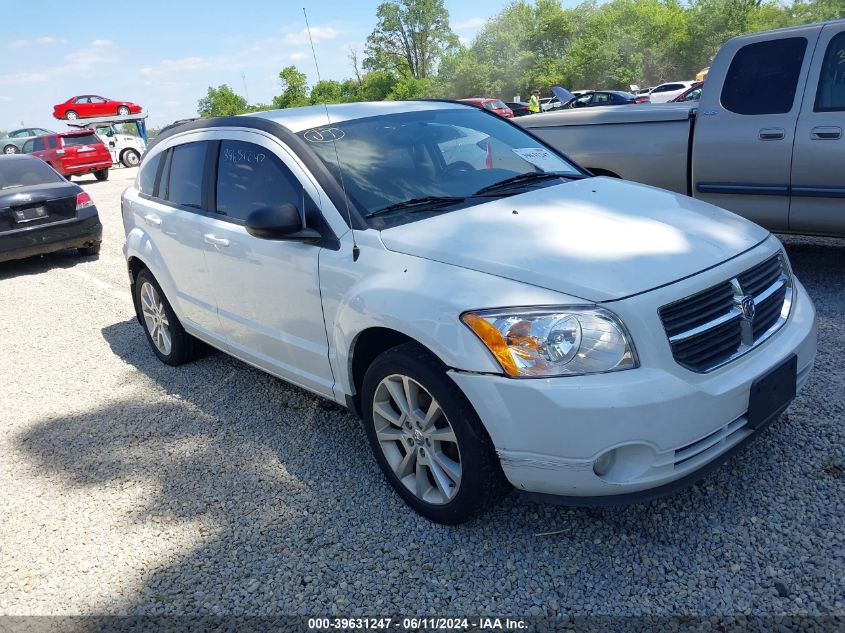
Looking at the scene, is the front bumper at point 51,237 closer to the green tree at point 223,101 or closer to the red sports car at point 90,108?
the red sports car at point 90,108

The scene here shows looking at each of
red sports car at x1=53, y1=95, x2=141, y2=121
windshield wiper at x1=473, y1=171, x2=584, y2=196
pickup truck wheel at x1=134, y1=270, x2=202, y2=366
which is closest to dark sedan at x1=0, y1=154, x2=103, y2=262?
pickup truck wheel at x1=134, y1=270, x2=202, y2=366

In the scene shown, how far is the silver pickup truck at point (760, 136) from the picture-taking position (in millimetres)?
4945

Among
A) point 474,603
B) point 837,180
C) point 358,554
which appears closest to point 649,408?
point 474,603

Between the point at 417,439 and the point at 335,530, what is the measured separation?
1.81 ft

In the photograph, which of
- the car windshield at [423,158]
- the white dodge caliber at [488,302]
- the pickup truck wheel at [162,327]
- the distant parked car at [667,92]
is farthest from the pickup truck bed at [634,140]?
the distant parked car at [667,92]

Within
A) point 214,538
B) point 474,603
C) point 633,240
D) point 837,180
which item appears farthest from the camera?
point 837,180

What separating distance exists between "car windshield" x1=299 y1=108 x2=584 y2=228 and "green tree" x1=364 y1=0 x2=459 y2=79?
3285 inches

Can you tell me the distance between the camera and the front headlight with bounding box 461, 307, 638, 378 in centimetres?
225

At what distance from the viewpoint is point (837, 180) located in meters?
4.88

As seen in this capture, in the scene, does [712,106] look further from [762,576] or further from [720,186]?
[762,576]

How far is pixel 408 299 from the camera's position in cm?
257

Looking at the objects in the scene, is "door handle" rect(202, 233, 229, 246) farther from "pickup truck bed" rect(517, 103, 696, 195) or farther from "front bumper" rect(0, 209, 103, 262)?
"front bumper" rect(0, 209, 103, 262)

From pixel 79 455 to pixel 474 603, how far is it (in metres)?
2.59

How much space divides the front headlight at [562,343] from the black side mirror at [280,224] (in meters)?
1.16
